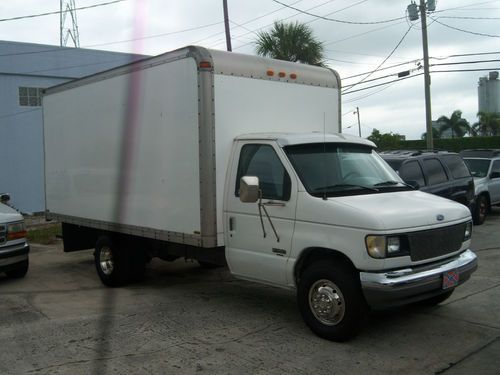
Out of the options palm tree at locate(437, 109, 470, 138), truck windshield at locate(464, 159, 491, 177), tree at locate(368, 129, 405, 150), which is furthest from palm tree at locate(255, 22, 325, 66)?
palm tree at locate(437, 109, 470, 138)

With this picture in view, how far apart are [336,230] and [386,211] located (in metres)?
0.50

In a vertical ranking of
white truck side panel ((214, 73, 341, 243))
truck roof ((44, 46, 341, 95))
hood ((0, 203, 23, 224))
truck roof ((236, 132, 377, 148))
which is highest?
truck roof ((44, 46, 341, 95))

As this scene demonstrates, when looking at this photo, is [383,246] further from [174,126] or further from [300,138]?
[174,126]

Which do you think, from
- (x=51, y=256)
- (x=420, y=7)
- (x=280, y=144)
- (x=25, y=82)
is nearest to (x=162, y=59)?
(x=280, y=144)

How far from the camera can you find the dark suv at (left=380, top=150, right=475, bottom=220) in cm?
1035

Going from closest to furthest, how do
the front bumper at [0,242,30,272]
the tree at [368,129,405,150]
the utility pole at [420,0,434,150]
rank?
the front bumper at [0,242,30,272]
the utility pole at [420,0,434,150]
the tree at [368,129,405,150]

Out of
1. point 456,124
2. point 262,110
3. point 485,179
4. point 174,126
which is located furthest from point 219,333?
point 456,124

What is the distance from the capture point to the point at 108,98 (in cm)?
775

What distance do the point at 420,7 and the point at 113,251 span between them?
19.1m

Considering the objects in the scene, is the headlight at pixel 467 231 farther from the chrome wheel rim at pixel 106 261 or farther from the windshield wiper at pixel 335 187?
the chrome wheel rim at pixel 106 261

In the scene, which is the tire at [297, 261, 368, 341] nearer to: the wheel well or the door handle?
the wheel well

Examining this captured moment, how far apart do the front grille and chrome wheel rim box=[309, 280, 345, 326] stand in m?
0.79

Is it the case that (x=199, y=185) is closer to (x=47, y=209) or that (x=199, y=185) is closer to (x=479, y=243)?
(x=47, y=209)

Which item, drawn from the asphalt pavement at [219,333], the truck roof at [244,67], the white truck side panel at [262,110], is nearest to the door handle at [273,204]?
the white truck side panel at [262,110]
